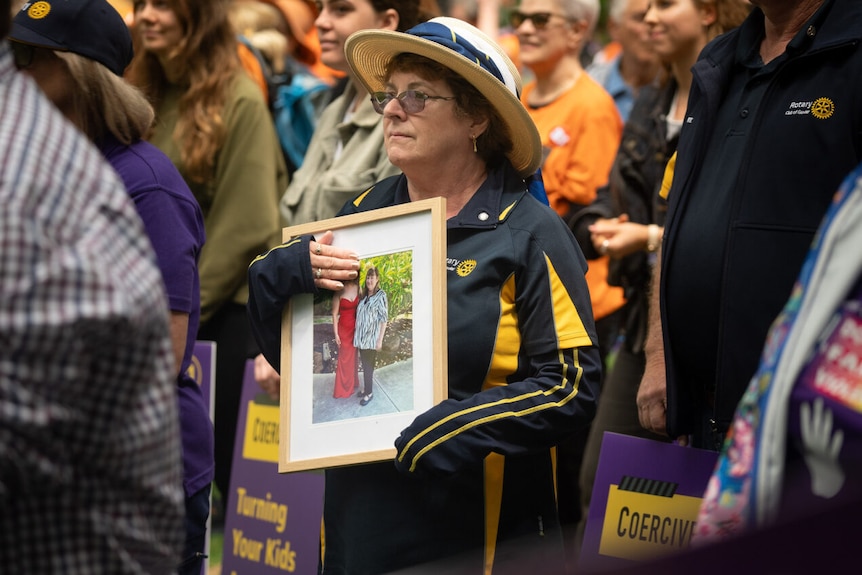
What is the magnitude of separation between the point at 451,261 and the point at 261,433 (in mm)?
2401

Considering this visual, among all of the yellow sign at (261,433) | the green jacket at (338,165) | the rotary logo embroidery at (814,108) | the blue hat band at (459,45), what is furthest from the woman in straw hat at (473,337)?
the yellow sign at (261,433)

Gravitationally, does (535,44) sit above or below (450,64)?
above

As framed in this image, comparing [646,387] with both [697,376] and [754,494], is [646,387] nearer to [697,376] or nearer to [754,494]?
[697,376]

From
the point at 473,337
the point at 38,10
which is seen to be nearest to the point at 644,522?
the point at 473,337

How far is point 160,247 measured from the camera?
11.9ft

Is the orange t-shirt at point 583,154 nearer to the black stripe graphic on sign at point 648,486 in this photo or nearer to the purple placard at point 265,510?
the purple placard at point 265,510

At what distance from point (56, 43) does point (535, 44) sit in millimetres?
3411

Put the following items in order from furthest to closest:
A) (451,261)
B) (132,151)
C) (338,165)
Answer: (338,165), (132,151), (451,261)

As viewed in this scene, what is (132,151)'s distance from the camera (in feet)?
12.3

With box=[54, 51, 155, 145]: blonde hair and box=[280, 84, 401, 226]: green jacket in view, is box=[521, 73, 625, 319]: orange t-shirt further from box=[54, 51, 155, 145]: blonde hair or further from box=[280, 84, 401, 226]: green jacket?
box=[54, 51, 155, 145]: blonde hair

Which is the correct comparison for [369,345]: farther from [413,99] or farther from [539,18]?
[539,18]

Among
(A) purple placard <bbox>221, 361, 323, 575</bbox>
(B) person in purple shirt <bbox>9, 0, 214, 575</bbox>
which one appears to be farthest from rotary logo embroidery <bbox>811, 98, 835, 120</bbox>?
(A) purple placard <bbox>221, 361, 323, 575</bbox>

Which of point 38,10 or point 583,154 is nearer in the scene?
point 38,10

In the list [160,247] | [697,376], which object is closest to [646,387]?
[697,376]
